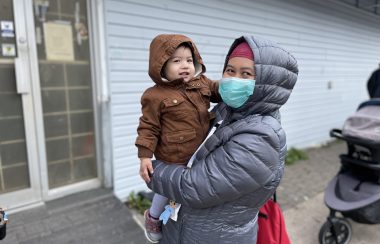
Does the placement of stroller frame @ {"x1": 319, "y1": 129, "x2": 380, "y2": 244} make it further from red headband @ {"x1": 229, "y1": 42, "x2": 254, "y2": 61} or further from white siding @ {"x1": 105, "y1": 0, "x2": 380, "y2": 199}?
white siding @ {"x1": 105, "y1": 0, "x2": 380, "y2": 199}

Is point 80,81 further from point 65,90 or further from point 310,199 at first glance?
point 310,199

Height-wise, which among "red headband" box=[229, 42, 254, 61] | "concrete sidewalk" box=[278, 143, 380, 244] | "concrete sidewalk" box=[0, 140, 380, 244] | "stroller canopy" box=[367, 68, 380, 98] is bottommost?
"concrete sidewalk" box=[278, 143, 380, 244]

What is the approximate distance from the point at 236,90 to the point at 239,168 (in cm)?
37

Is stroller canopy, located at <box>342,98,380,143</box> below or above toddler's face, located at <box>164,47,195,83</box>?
below

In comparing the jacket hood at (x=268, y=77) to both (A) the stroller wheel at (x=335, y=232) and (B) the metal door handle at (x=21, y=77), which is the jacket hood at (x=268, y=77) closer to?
(A) the stroller wheel at (x=335, y=232)

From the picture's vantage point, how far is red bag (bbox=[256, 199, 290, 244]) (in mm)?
1743

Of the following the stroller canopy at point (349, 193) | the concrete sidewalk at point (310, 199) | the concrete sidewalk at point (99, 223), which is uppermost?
the stroller canopy at point (349, 193)

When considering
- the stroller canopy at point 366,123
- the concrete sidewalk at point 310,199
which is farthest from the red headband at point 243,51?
the concrete sidewalk at point 310,199

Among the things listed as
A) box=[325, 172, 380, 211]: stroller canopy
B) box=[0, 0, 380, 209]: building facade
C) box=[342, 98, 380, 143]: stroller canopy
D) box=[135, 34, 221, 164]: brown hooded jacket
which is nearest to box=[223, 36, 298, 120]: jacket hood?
box=[135, 34, 221, 164]: brown hooded jacket

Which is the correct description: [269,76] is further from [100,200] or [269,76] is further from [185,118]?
[100,200]

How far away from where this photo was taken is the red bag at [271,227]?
1743mm

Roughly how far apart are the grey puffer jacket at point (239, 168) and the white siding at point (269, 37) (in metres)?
2.26

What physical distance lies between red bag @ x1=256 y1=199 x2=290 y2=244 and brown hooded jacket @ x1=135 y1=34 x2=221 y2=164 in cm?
58

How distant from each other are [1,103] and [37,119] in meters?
0.36
